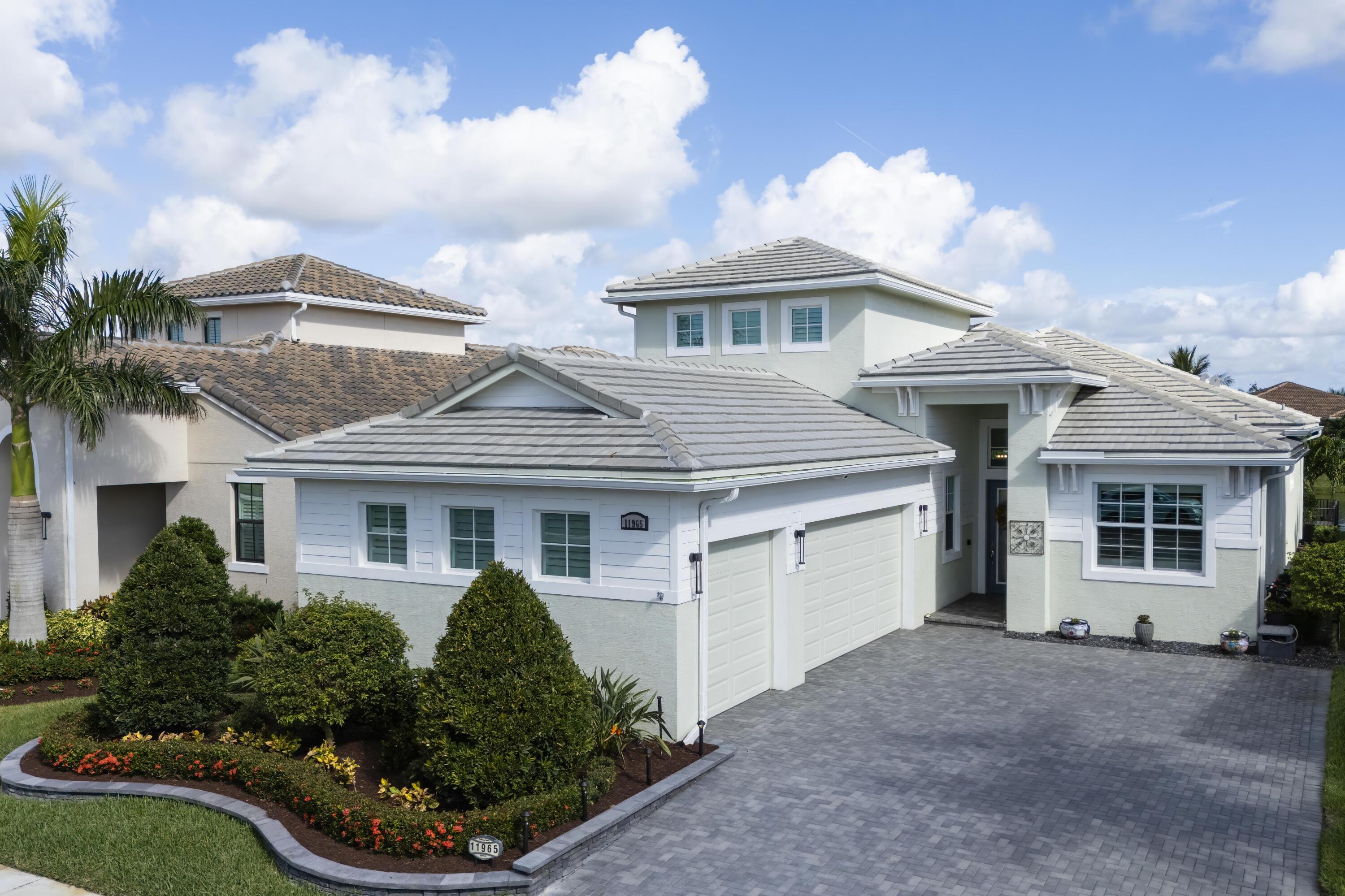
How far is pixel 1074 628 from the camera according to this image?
1720 cm

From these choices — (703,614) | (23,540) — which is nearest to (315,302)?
(23,540)

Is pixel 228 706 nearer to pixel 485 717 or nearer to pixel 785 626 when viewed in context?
pixel 485 717

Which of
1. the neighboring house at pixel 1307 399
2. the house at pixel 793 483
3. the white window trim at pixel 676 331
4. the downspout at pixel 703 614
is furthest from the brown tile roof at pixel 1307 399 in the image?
the downspout at pixel 703 614

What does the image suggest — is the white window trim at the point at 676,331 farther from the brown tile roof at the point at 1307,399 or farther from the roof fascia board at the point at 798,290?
the brown tile roof at the point at 1307,399

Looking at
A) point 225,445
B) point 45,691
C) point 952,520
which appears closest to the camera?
point 45,691

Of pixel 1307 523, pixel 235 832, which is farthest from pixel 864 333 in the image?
pixel 1307 523

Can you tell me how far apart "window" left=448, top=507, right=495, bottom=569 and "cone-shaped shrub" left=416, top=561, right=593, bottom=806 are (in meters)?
3.66

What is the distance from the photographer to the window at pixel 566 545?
41.0 ft

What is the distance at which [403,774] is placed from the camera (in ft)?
33.5

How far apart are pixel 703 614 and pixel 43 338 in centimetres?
1123

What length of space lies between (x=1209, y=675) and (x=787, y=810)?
845 centimetres

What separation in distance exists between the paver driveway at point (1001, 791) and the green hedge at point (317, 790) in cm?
67

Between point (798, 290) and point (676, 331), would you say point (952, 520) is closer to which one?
point (798, 290)

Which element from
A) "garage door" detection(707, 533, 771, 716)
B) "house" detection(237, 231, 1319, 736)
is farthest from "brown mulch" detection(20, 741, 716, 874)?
"garage door" detection(707, 533, 771, 716)
